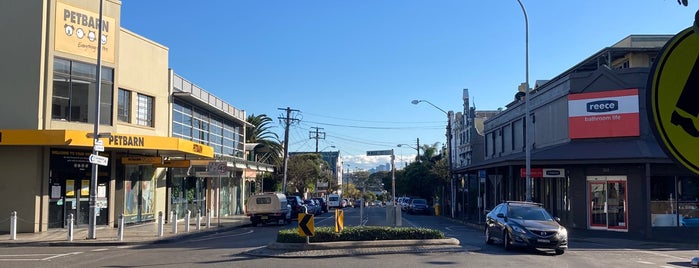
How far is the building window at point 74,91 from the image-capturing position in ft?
80.7

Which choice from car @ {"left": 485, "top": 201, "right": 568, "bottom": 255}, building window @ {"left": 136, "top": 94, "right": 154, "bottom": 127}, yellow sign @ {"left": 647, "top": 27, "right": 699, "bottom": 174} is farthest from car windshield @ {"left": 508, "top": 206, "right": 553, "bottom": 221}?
building window @ {"left": 136, "top": 94, "right": 154, "bottom": 127}

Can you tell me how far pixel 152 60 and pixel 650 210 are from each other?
24.1m

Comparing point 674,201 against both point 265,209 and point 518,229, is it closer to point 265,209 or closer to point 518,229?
point 518,229

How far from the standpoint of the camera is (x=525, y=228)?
696 inches

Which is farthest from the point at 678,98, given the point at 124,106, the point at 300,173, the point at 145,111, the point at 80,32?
the point at 300,173

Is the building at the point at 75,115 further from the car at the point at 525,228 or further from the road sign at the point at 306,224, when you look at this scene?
the car at the point at 525,228

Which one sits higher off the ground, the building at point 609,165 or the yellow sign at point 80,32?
the yellow sign at point 80,32

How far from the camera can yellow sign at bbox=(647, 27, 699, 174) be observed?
2262 mm

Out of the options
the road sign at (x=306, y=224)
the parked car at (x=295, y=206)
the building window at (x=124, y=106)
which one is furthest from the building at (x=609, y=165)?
the building window at (x=124, y=106)

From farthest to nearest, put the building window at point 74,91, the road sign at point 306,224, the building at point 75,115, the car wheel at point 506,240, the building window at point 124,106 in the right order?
1. the building window at point 124,106
2. the building window at point 74,91
3. the building at point 75,115
4. the car wheel at point 506,240
5. the road sign at point 306,224

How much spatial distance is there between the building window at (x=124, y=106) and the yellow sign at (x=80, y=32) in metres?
2.19

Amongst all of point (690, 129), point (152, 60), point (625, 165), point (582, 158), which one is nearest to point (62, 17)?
point (152, 60)

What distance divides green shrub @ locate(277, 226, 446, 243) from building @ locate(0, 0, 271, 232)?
8.42 m

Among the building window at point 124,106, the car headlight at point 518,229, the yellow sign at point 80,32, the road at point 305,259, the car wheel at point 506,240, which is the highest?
the yellow sign at point 80,32
